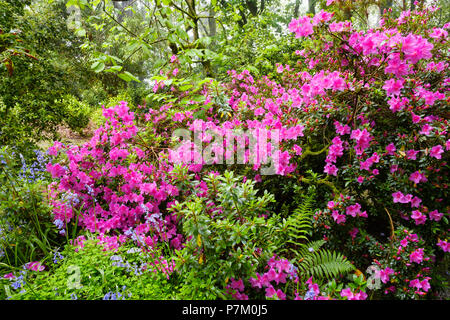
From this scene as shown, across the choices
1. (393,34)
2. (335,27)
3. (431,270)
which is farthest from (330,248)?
(335,27)

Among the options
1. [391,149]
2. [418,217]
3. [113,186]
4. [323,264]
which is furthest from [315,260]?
[113,186]

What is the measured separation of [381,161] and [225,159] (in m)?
1.38

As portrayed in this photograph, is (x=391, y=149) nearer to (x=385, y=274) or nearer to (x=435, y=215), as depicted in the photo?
(x=435, y=215)

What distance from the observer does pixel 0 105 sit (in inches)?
132

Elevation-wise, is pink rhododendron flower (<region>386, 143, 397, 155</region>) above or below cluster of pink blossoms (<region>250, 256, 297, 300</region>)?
above

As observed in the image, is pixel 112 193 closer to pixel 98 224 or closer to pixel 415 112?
pixel 98 224

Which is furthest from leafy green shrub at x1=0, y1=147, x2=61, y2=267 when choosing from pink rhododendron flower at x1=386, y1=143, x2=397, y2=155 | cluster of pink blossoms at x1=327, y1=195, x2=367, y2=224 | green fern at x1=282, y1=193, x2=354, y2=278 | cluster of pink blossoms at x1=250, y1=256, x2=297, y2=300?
pink rhododendron flower at x1=386, y1=143, x2=397, y2=155

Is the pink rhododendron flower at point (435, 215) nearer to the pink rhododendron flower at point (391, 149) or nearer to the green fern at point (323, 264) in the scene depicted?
the pink rhododendron flower at point (391, 149)

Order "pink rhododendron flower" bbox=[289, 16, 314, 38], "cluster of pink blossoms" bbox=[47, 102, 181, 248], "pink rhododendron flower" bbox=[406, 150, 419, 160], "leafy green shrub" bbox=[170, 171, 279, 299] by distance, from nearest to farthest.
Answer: "leafy green shrub" bbox=[170, 171, 279, 299] < "pink rhododendron flower" bbox=[406, 150, 419, 160] < "pink rhododendron flower" bbox=[289, 16, 314, 38] < "cluster of pink blossoms" bbox=[47, 102, 181, 248]

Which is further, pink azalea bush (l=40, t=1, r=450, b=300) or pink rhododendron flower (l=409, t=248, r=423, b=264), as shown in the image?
pink azalea bush (l=40, t=1, r=450, b=300)

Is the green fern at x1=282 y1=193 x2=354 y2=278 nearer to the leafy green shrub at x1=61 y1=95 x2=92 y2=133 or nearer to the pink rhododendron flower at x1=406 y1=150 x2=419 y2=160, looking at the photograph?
the pink rhododendron flower at x1=406 y1=150 x2=419 y2=160

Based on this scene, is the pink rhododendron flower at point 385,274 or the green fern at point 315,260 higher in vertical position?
the green fern at point 315,260

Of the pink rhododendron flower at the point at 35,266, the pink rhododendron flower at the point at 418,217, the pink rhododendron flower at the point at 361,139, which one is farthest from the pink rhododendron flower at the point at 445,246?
the pink rhododendron flower at the point at 35,266

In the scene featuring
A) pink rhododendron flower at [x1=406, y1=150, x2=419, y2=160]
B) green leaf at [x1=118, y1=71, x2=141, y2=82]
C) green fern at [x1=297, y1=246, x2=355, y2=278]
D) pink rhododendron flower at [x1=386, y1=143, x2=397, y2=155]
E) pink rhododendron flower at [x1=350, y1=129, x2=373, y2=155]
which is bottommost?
green fern at [x1=297, y1=246, x2=355, y2=278]
